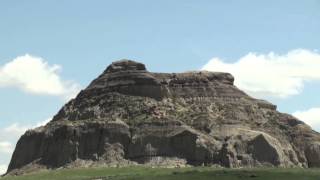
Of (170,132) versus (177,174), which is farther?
(170,132)

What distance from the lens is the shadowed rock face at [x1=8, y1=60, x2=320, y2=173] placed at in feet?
559

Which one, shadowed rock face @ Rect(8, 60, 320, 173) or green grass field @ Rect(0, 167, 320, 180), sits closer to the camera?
green grass field @ Rect(0, 167, 320, 180)

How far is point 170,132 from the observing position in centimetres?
17550

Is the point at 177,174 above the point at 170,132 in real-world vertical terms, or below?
below

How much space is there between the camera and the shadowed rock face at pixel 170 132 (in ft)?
559

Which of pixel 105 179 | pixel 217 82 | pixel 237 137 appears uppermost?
pixel 217 82

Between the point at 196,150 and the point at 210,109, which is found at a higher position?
the point at 210,109

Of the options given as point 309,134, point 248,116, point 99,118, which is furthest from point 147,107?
point 309,134

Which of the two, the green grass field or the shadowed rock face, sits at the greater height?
the shadowed rock face

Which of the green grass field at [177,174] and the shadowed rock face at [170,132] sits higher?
the shadowed rock face at [170,132]

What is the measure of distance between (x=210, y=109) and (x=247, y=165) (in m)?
25.0

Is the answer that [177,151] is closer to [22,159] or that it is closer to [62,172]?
[62,172]

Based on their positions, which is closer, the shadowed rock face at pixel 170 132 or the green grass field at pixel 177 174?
the green grass field at pixel 177 174

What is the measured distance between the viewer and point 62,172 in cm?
16288
